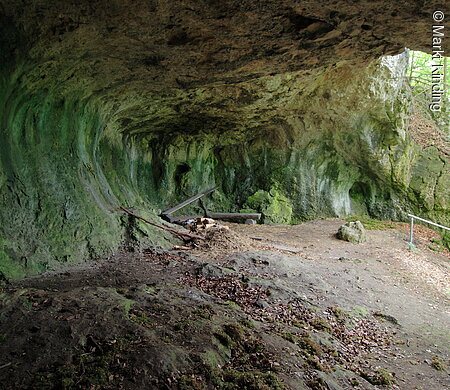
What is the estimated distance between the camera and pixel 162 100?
29.2 feet

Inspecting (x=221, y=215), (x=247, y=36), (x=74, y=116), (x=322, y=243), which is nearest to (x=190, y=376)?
(x=247, y=36)

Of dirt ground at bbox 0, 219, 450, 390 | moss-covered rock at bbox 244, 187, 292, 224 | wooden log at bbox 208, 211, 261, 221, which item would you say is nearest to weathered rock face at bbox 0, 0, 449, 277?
moss-covered rock at bbox 244, 187, 292, 224

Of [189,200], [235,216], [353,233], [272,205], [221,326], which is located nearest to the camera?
[221,326]

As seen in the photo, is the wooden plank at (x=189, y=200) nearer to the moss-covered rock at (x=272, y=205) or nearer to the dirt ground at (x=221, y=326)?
the moss-covered rock at (x=272, y=205)

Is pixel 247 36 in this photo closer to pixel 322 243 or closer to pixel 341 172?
pixel 322 243

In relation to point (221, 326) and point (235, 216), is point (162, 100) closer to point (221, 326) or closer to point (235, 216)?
point (235, 216)

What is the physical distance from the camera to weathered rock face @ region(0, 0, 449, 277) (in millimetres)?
4230

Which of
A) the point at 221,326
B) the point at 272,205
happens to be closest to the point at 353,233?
the point at 272,205

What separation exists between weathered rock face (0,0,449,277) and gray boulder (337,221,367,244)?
3.43 m

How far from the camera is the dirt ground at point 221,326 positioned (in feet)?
9.11

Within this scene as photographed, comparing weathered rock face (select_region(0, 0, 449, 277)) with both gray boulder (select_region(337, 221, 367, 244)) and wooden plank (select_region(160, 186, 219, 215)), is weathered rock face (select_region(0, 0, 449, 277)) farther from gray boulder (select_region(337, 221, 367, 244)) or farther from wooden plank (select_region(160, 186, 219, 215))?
gray boulder (select_region(337, 221, 367, 244))

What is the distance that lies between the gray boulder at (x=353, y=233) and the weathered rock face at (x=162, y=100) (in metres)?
3.43

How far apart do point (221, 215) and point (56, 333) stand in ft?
35.1

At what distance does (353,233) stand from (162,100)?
6.76 metres
